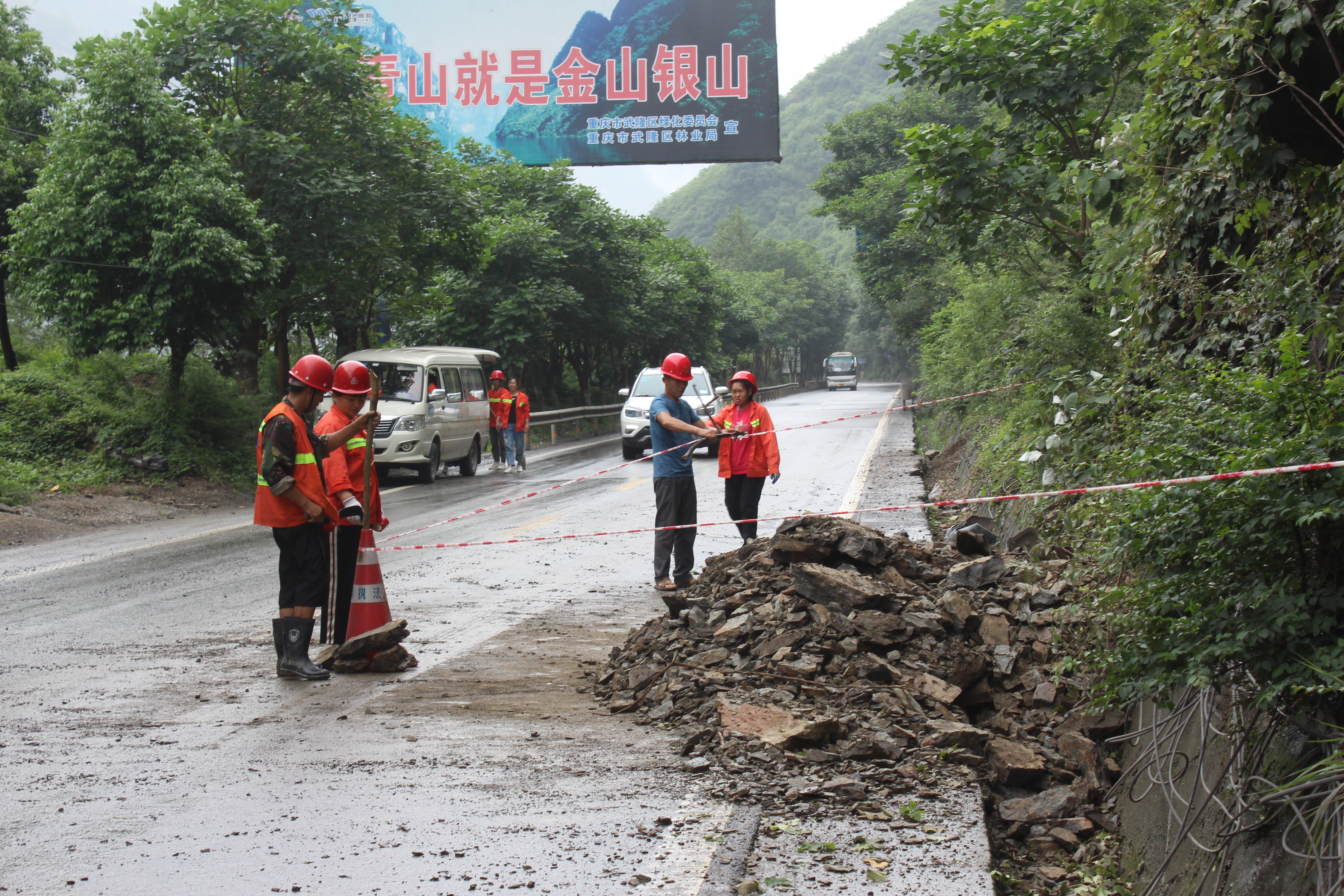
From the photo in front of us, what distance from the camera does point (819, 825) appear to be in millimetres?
3957

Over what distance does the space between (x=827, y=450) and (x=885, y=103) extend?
94.4 feet

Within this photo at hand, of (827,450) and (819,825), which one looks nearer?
(819,825)

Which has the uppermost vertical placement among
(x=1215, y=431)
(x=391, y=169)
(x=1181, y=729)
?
(x=391, y=169)

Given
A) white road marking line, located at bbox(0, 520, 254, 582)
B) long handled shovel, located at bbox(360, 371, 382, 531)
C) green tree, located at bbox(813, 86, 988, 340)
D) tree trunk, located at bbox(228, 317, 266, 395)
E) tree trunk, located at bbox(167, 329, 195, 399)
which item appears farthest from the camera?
green tree, located at bbox(813, 86, 988, 340)

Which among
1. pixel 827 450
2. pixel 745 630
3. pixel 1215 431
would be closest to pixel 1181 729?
pixel 1215 431

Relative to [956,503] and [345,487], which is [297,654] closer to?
[345,487]

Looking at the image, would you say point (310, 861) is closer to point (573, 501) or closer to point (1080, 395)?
point (1080, 395)

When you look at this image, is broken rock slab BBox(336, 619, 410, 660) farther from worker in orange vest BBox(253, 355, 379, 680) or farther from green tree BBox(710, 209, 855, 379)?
green tree BBox(710, 209, 855, 379)

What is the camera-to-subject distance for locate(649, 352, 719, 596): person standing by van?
8.45 meters

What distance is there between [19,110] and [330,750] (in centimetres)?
2098

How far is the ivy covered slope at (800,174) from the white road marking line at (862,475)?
112 meters

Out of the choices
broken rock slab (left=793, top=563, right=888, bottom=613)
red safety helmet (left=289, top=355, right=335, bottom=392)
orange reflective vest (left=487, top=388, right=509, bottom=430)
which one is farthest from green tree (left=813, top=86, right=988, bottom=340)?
red safety helmet (left=289, top=355, right=335, bottom=392)

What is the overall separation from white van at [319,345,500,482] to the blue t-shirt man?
935 cm

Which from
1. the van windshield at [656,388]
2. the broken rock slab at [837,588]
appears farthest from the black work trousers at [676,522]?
the van windshield at [656,388]
